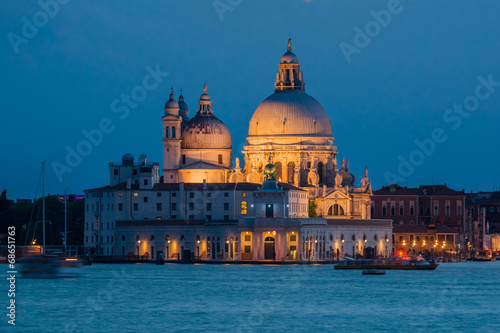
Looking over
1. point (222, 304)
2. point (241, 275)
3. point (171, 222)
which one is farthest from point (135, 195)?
point (222, 304)

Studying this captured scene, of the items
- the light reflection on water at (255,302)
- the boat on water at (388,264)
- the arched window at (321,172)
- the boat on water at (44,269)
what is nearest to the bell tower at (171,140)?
the arched window at (321,172)

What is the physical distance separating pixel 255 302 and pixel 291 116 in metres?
65.5

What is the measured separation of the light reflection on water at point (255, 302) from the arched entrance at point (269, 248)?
16.7 m

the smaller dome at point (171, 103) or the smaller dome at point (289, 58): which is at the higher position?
the smaller dome at point (289, 58)

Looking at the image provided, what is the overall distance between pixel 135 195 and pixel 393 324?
64411 mm

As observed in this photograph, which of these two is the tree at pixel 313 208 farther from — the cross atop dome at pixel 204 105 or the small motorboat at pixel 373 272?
the small motorboat at pixel 373 272

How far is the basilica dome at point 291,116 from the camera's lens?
141875 mm

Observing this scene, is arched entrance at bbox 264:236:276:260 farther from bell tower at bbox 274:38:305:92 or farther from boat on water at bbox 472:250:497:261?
boat on water at bbox 472:250:497:261

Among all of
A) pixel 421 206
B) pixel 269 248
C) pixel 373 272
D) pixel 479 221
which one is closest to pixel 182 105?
pixel 421 206

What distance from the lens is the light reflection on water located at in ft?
218

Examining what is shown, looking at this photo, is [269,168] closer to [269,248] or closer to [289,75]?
[269,248]

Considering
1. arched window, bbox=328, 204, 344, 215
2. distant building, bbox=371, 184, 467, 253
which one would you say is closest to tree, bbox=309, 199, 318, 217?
arched window, bbox=328, 204, 344, 215

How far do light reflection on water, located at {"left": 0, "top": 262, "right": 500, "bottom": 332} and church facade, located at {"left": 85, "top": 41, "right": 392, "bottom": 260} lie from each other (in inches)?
722

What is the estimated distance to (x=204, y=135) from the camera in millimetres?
141375
